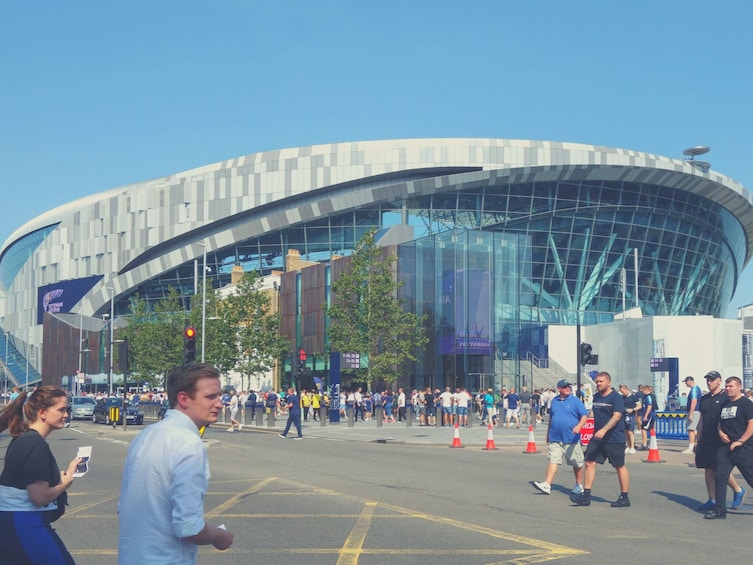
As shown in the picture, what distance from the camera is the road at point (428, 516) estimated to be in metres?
9.28

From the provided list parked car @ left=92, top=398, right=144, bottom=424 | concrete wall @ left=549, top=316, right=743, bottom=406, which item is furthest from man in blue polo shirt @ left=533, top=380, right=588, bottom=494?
parked car @ left=92, top=398, right=144, bottom=424

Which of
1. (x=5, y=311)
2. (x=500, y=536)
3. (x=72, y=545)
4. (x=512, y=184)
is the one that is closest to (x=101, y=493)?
(x=72, y=545)

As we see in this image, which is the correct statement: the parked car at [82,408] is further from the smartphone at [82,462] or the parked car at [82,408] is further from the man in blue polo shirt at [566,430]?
the smartphone at [82,462]

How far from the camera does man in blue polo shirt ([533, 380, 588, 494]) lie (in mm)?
13805

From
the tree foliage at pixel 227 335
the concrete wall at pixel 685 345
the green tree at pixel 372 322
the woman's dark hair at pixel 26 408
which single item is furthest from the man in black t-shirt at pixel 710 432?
the tree foliage at pixel 227 335

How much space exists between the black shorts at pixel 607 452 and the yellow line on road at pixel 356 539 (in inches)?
125

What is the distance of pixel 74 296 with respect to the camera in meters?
110

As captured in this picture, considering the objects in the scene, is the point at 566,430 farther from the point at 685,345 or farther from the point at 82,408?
the point at 82,408

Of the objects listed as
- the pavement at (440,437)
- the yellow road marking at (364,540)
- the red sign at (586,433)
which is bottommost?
the pavement at (440,437)

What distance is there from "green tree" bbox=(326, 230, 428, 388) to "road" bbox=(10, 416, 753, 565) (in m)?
29.3

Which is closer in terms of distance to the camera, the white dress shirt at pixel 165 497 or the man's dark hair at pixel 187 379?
the white dress shirt at pixel 165 497

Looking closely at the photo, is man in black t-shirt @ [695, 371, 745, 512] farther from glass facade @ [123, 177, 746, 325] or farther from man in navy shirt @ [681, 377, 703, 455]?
glass facade @ [123, 177, 746, 325]

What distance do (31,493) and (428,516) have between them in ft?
23.2

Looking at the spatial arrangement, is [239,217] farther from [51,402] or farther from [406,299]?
[51,402]
